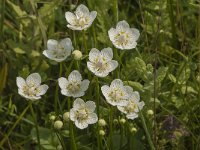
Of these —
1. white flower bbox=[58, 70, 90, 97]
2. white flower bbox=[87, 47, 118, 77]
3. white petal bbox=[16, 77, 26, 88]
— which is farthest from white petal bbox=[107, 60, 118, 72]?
white petal bbox=[16, 77, 26, 88]

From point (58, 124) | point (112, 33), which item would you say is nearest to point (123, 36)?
point (112, 33)

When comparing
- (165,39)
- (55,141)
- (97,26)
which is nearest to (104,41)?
(97,26)

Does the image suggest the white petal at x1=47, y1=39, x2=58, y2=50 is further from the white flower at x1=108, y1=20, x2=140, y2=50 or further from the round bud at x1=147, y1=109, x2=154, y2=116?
the round bud at x1=147, y1=109, x2=154, y2=116

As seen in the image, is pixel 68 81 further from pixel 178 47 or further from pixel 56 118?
pixel 178 47

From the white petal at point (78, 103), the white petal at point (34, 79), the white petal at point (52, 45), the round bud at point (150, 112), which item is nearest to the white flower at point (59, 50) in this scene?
the white petal at point (52, 45)

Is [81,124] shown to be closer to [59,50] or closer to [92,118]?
[92,118]

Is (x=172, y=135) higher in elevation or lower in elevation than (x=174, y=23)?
lower

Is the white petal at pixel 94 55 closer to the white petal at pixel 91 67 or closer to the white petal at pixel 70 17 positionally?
the white petal at pixel 91 67
